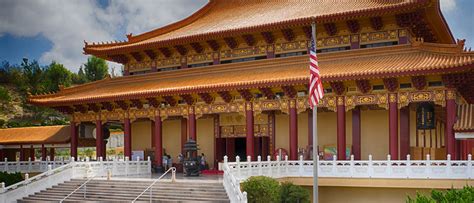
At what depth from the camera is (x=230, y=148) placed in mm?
31422

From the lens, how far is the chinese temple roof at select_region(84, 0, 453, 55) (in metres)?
25.7

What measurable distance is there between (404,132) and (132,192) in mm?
12149

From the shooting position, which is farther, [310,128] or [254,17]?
[254,17]

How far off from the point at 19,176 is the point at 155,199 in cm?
988

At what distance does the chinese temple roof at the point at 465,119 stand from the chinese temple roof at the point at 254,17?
469cm

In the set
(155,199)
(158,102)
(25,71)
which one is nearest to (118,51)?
(158,102)

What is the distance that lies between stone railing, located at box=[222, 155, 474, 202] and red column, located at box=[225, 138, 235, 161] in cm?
776

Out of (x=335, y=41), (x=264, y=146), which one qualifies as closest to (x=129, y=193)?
(x=264, y=146)

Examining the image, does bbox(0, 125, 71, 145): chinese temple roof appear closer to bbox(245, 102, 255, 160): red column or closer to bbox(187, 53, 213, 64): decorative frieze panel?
bbox(187, 53, 213, 64): decorative frieze panel

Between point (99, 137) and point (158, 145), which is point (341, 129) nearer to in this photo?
point (158, 145)

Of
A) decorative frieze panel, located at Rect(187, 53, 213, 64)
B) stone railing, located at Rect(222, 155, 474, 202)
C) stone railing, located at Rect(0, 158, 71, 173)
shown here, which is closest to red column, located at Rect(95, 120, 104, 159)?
stone railing, located at Rect(0, 158, 71, 173)

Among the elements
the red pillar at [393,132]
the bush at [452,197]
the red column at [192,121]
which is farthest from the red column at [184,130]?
the bush at [452,197]

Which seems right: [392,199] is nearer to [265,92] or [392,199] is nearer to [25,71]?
[265,92]

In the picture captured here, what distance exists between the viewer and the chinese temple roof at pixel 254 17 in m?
25.7
